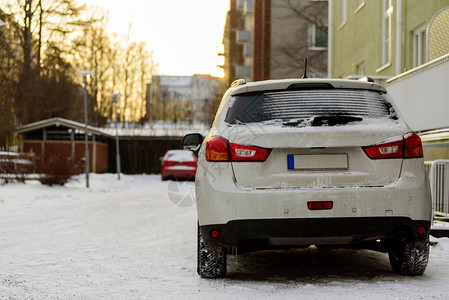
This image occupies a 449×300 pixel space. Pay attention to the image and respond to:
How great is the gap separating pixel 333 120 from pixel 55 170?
17740mm

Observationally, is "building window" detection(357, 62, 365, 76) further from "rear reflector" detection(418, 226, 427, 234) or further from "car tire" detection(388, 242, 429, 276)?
"rear reflector" detection(418, 226, 427, 234)

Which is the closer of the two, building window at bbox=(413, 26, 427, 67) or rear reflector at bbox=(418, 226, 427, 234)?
rear reflector at bbox=(418, 226, 427, 234)

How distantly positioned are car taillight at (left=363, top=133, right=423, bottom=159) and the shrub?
A: 58.7 ft

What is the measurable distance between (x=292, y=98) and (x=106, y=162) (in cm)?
4200

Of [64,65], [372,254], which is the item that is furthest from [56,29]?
[372,254]

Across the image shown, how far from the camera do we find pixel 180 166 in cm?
3241

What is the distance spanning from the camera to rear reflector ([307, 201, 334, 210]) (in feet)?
16.8

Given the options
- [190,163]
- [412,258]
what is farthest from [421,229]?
[190,163]

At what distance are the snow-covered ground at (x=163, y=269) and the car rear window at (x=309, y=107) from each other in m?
1.33

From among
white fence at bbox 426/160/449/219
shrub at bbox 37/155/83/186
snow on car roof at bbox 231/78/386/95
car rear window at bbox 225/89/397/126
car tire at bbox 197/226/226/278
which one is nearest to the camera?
car rear window at bbox 225/89/397/126

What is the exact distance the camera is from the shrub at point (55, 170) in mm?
21812

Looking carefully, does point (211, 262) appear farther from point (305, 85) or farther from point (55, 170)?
point (55, 170)

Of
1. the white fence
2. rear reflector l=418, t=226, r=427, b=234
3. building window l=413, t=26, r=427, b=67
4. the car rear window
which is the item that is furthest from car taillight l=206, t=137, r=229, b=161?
building window l=413, t=26, r=427, b=67

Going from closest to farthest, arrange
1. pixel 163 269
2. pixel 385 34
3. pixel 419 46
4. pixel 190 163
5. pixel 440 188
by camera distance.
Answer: pixel 163 269
pixel 440 188
pixel 419 46
pixel 385 34
pixel 190 163
